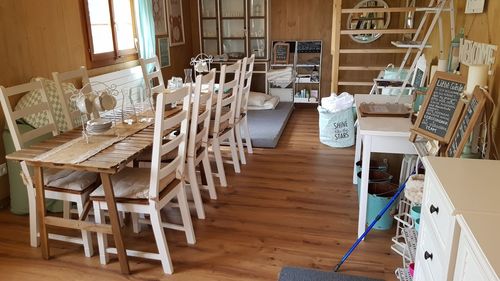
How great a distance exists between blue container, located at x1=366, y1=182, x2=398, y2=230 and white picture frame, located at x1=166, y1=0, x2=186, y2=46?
13.4 feet

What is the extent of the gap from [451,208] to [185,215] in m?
1.61

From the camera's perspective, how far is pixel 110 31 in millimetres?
4328

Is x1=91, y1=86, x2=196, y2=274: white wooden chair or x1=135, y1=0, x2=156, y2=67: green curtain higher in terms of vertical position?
x1=135, y1=0, x2=156, y2=67: green curtain

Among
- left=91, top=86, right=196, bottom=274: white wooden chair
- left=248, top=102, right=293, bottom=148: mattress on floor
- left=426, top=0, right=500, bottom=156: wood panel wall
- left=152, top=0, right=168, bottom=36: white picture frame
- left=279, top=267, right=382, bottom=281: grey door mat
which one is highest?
left=152, top=0, right=168, bottom=36: white picture frame

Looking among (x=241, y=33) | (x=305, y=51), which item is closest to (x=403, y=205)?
(x=305, y=51)

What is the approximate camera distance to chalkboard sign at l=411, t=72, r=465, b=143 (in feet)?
5.82

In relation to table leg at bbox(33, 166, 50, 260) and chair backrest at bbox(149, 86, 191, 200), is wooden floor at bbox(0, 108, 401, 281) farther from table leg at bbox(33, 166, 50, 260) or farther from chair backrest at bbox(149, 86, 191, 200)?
chair backrest at bbox(149, 86, 191, 200)

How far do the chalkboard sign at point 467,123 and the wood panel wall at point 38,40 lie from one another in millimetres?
2987

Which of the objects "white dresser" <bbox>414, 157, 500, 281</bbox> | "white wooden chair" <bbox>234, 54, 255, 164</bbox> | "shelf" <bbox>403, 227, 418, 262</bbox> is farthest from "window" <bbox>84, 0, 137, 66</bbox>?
"white dresser" <bbox>414, 157, 500, 281</bbox>

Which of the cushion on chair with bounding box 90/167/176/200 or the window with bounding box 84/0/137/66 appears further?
the window with bounding box 84/0/137/66

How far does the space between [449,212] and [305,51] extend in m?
5.26

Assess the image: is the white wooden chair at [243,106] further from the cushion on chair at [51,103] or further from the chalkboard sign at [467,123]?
the chalkboard sign at [467,123]

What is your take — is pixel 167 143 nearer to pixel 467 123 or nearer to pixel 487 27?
pixel 467 123

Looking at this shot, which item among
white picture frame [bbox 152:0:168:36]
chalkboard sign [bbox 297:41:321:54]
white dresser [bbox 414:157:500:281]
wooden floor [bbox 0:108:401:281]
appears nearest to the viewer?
white dresser [bbox 414:157:500:281]
